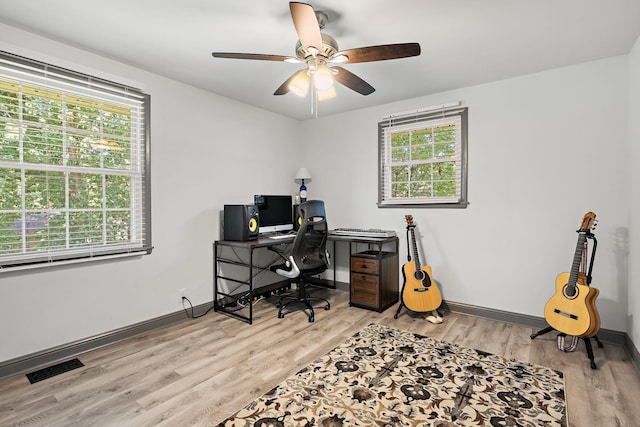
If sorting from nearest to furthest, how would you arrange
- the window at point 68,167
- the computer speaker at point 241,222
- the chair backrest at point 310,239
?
the window at point 68,167
the chair backrest at point 310,239
the computer speaker at point 241,222

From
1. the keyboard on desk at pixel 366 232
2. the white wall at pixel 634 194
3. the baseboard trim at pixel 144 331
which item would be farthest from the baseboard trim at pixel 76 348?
the white wall at pixel 634 194

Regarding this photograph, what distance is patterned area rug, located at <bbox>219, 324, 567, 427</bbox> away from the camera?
5.81 ft

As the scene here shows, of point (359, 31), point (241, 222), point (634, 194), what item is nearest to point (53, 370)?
point (241, 222)

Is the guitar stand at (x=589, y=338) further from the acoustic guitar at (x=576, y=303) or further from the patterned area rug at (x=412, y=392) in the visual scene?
the patterned area rug at (x=412, y=392)

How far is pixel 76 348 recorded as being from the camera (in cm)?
249

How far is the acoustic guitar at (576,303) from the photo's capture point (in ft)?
7.82

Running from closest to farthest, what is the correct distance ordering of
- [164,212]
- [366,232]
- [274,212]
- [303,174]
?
1. [164,212]
2. [366,232]
3. [274,212]
4. [303,174]

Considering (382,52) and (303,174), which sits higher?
(382,52)

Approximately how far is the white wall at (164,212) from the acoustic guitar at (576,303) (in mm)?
3181

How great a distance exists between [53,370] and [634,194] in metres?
4.37

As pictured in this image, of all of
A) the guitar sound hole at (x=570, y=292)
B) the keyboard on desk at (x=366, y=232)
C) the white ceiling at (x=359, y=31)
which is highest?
the white ceiling at (x=359, y=31)

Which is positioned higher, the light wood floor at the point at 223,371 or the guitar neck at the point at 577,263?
the guitar neck at the point at 577,263

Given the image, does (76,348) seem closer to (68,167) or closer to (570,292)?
(68,167)

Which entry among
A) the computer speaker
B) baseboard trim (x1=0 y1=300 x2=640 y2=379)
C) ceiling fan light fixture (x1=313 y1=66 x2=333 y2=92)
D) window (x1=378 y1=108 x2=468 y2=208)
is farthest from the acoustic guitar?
the computer speaker
